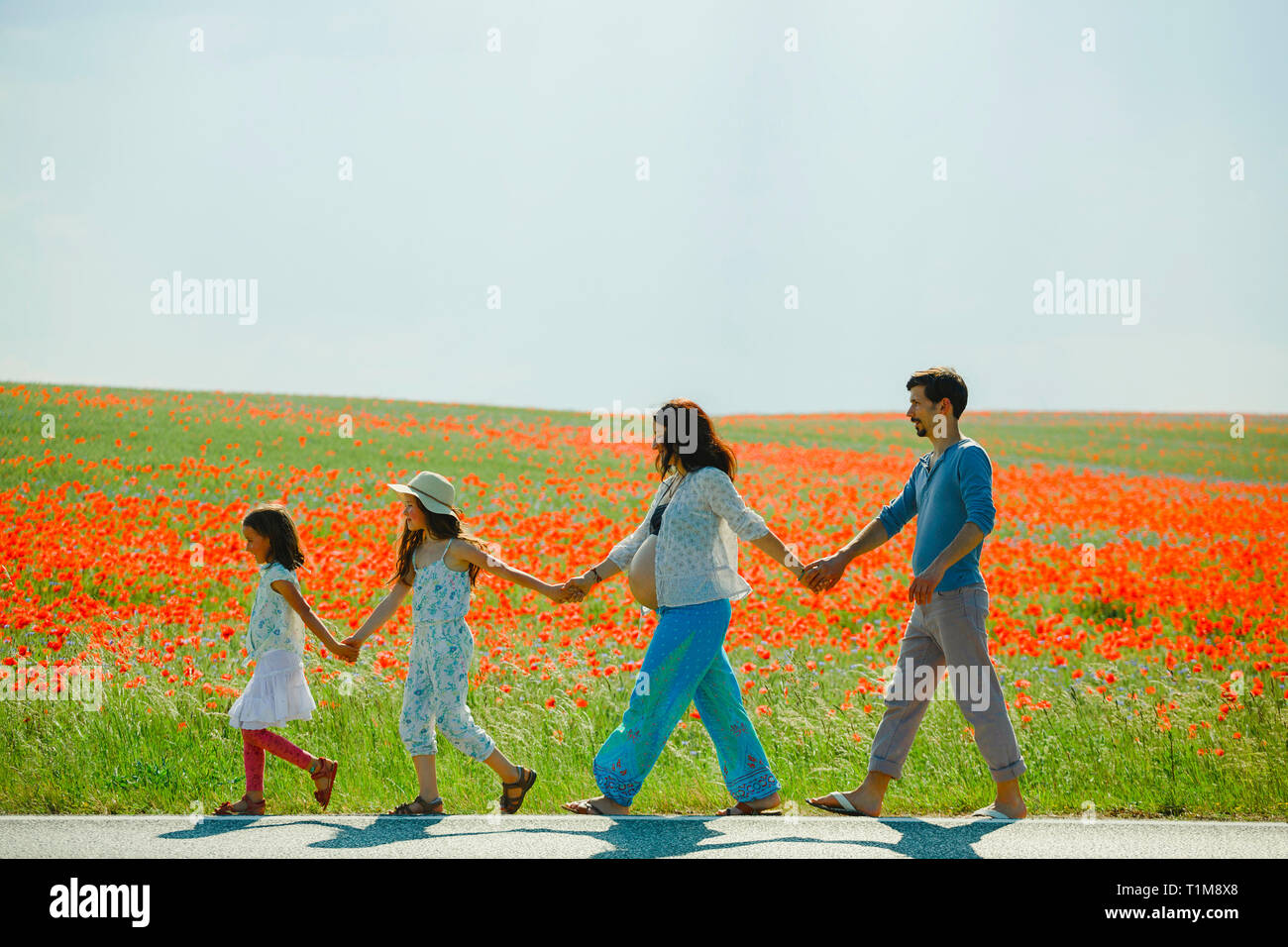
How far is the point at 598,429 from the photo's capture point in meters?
28.5

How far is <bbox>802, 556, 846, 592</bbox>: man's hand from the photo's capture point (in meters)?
6.34

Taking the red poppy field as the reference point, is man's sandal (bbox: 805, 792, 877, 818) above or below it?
below

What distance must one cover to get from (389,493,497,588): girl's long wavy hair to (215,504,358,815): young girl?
1.95 feet

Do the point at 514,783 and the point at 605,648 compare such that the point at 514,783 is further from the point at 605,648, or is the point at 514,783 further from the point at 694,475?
the point at 605,648

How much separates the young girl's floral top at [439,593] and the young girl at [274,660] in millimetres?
512

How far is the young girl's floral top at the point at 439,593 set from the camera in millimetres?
6145

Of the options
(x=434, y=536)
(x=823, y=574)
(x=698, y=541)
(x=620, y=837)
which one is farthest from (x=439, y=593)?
(x=823, y=574)

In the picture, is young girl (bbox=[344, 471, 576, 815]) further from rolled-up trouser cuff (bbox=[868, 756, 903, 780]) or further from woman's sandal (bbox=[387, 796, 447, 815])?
rolled-up trouser cuff (bbox=[868, 756, 903, 780])

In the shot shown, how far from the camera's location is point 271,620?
6316mm

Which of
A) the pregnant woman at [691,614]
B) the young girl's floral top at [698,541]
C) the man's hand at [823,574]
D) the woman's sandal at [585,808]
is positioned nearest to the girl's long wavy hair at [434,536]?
the pregnant woman at [691,614]

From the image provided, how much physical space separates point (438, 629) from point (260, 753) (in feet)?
4.07

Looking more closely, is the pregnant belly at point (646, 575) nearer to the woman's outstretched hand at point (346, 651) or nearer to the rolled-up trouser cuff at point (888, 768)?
the rolled-up trouser cuff at point (888, 768)

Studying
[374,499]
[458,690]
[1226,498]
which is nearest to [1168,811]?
[458,690]

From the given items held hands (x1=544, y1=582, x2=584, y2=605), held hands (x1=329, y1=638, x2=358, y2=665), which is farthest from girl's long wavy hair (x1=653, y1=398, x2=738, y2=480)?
held hands (x1=329, y1=638, x2=358, y2=665)
